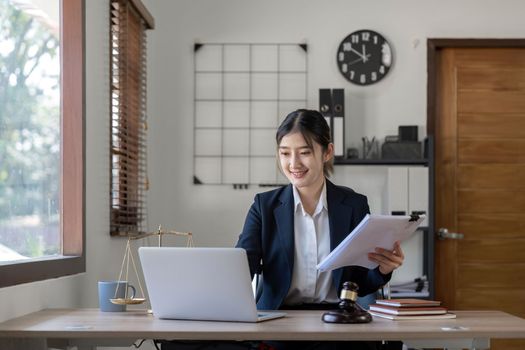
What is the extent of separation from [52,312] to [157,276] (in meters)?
0.51

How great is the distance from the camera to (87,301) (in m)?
3.42

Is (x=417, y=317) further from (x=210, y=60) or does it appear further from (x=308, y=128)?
(x=210, y=60)

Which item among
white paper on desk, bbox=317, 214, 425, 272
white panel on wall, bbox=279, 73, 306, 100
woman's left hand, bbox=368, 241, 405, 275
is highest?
white panel on wall, bbox=279, 73, 306, 100

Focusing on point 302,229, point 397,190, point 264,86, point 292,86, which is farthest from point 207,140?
point 302,229

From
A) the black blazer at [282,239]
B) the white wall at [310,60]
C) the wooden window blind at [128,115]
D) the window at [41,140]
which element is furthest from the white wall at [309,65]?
the black blazer at [282,239]

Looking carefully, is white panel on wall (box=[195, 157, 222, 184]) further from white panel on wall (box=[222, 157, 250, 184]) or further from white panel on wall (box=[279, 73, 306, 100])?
white panel on wall (box=[279, 73, 306, 100])

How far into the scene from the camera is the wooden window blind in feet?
12.8

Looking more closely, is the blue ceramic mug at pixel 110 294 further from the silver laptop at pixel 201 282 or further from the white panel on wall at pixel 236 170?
the white panel on wall at pixel 236 170

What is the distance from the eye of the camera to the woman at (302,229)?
282 centimetres

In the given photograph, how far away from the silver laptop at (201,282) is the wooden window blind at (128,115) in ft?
4.47

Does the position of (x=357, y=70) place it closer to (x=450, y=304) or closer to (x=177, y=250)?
(x=450, y=304)

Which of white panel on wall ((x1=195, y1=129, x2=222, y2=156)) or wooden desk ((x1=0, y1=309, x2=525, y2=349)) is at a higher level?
white panel on wall ((x1=195, y1=129, x2=222, y2=156))

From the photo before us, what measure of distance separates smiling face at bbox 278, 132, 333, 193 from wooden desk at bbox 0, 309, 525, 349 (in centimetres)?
49

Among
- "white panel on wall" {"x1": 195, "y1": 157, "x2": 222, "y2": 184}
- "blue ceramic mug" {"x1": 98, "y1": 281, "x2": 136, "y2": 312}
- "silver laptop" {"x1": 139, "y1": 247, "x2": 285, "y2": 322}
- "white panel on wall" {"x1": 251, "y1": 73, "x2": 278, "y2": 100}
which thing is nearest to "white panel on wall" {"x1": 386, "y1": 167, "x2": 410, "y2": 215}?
"white panel on wall" {"x1": 251, "y1": 73, "x2": 278, "y2": 100}
